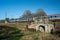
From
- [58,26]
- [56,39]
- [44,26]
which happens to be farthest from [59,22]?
[56,39]

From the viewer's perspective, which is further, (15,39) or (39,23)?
(39,23)

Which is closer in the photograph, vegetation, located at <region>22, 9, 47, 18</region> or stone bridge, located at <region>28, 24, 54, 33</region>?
stone bridge, located at <region>28, 24, 54, 33</region>

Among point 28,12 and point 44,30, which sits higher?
point 28,12

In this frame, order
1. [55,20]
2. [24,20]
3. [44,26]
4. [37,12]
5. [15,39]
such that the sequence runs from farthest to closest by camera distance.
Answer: [37,12] → [24,20] → [55,20] → [44,26] → [15,39]

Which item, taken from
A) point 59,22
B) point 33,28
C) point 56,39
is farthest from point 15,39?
point 59,22

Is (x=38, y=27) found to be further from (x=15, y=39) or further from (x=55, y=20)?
(x=15, y=39)

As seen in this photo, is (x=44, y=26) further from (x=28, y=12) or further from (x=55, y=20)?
(x=28, y=12)

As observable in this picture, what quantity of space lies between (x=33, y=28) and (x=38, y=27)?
138cm

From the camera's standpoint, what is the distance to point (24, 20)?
48781 mm

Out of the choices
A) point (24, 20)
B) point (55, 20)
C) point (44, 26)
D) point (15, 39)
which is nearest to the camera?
point (15, 39)

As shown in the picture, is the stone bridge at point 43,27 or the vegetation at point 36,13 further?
the vegetation at point 36,13

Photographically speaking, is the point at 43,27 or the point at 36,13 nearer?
the point at 43,27

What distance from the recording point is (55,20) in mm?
42531

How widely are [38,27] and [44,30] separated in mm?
1798
